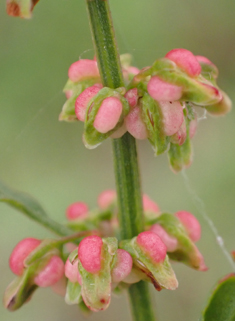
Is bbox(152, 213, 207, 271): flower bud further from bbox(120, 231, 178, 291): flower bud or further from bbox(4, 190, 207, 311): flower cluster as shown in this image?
bbox(120, 231, 178, 291): flower bud

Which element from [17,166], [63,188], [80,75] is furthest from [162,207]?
[80,75]

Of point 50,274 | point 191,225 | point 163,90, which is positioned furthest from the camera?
point 191,225

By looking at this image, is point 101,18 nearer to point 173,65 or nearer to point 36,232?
point 173,65

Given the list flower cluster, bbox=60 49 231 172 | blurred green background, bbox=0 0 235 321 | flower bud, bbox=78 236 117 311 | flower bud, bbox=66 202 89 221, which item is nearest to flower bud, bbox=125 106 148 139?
flower cluster, bbox=60 49 231 172

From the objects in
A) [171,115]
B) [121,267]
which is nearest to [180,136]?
A: [171,115]

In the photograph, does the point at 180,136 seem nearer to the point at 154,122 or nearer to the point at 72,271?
the point at 154,122

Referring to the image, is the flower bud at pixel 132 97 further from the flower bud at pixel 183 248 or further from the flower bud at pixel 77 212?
the flower bud at pixel 77 212
